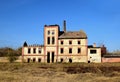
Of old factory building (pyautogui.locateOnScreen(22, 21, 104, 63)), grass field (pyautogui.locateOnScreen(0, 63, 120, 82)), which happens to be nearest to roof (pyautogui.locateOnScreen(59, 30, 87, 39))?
old factory building (pyautogui.locateOnScreen(22, 21, 104, 63))

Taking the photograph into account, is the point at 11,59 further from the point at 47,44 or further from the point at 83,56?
the point at 83,56

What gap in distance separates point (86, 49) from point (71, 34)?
6.89 metres

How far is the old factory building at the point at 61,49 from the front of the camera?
6975 cm

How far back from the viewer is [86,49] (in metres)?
69.8

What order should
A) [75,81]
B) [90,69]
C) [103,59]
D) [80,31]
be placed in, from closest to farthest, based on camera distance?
[75,81] → [90,69] → [103,59] → [80,31]

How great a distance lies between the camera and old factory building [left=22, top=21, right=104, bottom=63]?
6975 cm

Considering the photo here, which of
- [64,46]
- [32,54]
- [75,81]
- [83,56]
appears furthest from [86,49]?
[75,81]

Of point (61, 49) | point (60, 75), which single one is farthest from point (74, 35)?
point (60, 75)

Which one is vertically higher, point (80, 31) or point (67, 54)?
point (80, 31)

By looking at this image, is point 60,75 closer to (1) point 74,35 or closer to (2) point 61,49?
(2) point 61,49

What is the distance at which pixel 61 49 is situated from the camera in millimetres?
71375

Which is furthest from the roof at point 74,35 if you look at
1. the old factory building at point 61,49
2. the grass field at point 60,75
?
the grass field at point 60,75

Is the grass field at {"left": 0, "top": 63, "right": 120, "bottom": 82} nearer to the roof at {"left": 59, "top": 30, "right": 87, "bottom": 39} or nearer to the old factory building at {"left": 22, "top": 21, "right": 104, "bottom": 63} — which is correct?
the old factory building at {"left": 22, "top": 21, "right": 104, "bottom": 63}

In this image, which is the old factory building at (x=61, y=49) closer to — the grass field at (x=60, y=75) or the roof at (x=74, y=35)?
the roof at (x=74, y=35)
